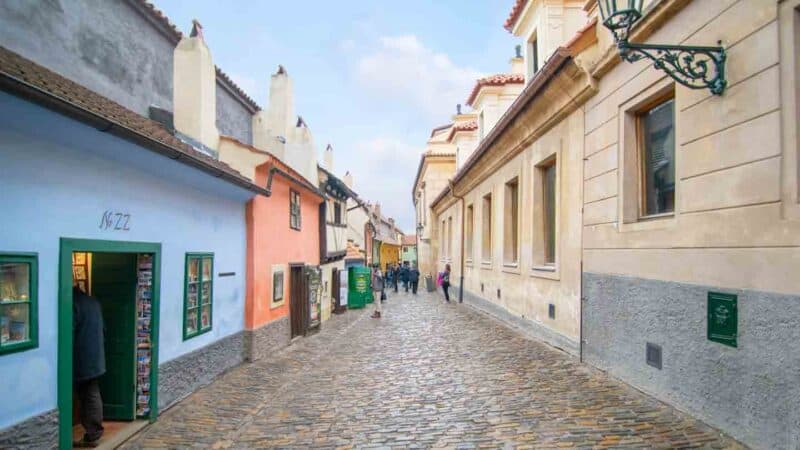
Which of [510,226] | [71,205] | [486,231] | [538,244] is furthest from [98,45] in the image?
[486,231]

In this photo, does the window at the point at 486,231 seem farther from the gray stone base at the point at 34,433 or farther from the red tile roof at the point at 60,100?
the gray stone base at the point at 34,433

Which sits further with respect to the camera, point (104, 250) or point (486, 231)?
point (486, 231)

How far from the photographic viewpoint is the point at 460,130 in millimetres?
29500

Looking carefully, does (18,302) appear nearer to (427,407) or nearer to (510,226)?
(427,407)

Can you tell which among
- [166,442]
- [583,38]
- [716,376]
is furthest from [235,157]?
[716,376]

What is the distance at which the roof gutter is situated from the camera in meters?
3.71

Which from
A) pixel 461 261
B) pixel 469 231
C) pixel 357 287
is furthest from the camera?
pixel 461 261

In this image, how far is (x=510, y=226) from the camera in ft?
49.8

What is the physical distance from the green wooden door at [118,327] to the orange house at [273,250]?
349 centimetres

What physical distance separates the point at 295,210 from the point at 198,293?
5471 millimetres

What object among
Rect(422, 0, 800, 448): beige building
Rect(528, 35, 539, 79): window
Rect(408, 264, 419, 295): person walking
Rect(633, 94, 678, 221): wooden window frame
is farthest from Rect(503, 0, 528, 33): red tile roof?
Rect(408, 264, 419, 295): person walking

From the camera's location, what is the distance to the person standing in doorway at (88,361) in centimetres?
557

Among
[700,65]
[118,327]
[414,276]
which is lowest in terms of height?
[414,276]

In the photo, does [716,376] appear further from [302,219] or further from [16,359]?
[302,219]
